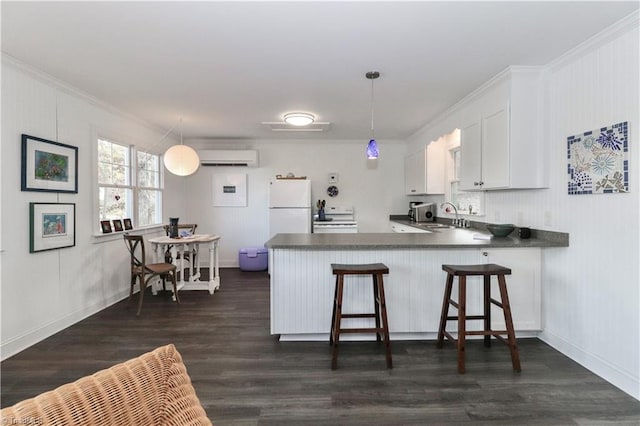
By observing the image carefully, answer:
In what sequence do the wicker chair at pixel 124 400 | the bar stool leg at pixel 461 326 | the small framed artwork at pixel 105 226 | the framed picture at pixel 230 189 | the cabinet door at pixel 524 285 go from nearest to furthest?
1. the wicker chair at pixel 124 400
2. the bar stool leg at pixel 461 326
3. the cabinet door at pixel 524 285
4. the small framed artwork at pixel 105 226
5. the framed picture at pixel 230 189

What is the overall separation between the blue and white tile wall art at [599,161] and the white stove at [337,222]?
11.2 ft

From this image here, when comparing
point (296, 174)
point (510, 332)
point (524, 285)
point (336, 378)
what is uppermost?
point (296, 174)

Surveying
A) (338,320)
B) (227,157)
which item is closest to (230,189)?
(227,157)

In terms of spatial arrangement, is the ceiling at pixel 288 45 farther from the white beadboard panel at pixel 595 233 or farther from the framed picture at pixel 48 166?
the framed picture at pixel 48 166

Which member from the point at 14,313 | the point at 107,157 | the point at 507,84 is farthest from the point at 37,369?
the point at 507,84

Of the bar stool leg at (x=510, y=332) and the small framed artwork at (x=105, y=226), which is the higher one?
the small framed artwork at (x=105, y=226)

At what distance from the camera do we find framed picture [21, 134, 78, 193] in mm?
2861

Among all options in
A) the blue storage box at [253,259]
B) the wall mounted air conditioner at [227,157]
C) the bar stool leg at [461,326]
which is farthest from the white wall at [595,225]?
the wall mounted air conditioner at [227,157]

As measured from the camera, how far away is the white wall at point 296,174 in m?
6.24

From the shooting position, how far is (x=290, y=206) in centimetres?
570

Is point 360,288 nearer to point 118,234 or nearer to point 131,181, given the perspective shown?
point 118,234

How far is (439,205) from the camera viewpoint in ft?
17.5

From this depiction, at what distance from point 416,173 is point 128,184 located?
Result: 14.1 ft

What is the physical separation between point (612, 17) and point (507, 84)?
892mm
